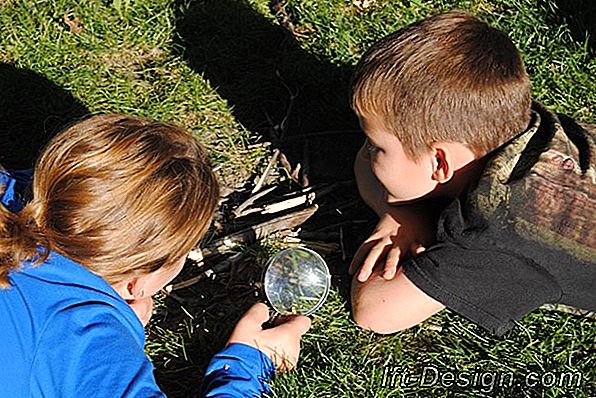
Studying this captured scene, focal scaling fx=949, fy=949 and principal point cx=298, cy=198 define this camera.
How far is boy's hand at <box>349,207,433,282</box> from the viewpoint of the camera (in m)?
3.29

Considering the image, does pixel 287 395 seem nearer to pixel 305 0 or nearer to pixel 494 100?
pixel 494 100

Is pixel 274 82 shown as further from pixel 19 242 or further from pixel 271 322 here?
pixel 19 242

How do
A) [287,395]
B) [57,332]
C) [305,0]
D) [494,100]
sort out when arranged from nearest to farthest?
[57,332], [287,395], [494,100], [305,0]

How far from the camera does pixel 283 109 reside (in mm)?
4227

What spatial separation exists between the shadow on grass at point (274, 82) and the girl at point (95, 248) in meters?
1.27

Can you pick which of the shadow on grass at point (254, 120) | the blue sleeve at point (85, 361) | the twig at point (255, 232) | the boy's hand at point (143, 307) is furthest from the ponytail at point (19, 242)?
the twig at point (255, 232)

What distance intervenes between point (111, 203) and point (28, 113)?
5.96ft

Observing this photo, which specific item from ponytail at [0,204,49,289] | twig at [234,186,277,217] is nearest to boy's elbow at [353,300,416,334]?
twig at [234,186,277,217]

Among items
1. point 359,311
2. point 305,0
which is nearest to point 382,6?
point 305,0

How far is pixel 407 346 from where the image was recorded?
3.26m

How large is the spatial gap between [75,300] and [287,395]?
A: 0.78 metres

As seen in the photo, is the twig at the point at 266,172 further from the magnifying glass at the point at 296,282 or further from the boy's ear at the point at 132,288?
the boy's ear at the point at 132,288

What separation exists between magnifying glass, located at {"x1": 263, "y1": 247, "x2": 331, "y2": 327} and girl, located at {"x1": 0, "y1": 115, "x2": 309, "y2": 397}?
18.4 inches

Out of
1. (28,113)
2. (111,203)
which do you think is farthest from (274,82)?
(111,203)
